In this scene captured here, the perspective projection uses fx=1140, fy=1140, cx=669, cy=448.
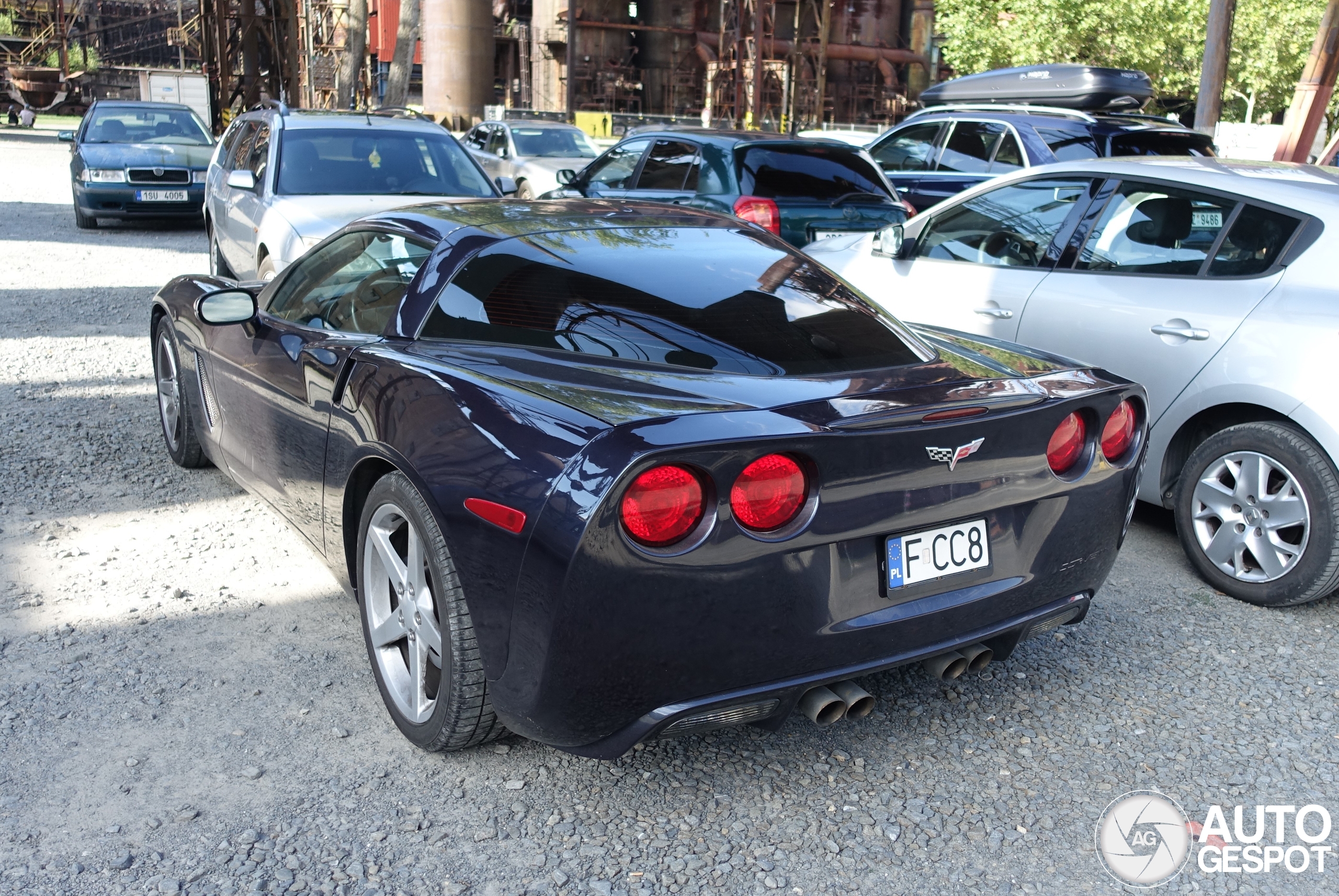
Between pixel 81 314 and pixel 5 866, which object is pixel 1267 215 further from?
pixel 81 314

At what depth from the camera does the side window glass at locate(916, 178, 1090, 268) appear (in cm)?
523

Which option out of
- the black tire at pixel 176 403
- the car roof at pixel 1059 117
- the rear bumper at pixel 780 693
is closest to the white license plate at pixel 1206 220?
the rear bumper at pixel 780 693

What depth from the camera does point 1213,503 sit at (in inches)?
167

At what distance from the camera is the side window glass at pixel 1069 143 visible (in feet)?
32.1

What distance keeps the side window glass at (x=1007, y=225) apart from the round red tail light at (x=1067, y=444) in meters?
2.39

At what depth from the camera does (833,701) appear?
269cm

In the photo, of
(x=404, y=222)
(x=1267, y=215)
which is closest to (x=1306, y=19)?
(x=1267, y=215)

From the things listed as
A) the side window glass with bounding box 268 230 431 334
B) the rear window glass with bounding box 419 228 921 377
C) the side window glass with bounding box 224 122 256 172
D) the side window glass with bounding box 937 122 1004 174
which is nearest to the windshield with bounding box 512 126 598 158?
the side window glass with bounding box 937 122 1004 174

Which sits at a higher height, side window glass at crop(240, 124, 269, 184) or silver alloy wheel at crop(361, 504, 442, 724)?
side window glass at crop(240, 124, 269, 184)

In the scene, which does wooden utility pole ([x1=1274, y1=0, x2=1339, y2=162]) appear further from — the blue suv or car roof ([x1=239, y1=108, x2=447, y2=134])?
car roof ([x1=239, y1=108, x2=447, y2=134])

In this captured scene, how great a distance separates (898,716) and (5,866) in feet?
7.39

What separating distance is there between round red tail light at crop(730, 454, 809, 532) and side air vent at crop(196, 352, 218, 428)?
277 cm

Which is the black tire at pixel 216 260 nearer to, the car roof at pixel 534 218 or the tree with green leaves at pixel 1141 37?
the car roof at pixel 534 218

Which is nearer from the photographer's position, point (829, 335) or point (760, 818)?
point (760, 818)
